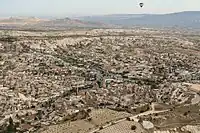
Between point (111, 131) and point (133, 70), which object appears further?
point (133, 70)

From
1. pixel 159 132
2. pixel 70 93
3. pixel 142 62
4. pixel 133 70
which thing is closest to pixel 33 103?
pixel 70 93

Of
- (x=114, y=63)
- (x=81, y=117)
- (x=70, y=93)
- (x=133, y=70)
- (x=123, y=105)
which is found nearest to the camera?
(x=81, y=117)

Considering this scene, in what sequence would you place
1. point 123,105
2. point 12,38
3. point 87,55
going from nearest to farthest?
point 123,105, point 87,55, point 12,38

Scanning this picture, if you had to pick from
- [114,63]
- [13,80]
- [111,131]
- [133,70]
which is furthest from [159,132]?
[114,63]

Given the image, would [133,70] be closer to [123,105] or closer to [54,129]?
[123,105]

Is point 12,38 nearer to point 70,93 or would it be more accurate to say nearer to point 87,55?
point 87,55

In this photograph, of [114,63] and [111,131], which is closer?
[111,131]
